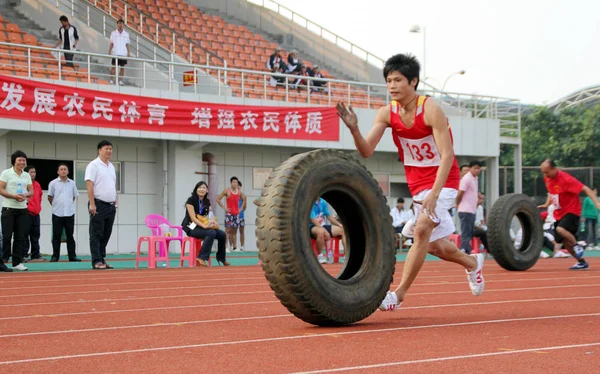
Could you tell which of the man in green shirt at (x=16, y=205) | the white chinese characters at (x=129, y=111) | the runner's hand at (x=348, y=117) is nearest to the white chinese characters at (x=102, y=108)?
the white chinese characters at (x=129, y=111)

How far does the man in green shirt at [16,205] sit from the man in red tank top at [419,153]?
798cm

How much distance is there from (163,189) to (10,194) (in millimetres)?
9671

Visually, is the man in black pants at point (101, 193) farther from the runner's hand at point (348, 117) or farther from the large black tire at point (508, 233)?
the runner's hand at point (348, 117)

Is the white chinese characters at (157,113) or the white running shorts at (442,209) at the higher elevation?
the white chinese characters at (157,113)

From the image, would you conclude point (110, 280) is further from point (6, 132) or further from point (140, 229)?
point (140, 229)

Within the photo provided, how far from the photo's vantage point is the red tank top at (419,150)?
6730 millimetres

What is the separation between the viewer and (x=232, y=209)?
73.0ft

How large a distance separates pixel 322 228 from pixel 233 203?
6245mm

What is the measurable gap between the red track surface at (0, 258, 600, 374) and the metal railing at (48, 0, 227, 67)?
48.0ft

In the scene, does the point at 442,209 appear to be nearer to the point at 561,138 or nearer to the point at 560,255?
the point at 560,255

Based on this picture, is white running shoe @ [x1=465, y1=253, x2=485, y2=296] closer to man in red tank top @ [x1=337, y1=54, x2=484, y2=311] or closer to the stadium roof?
man in red tank top @ [x1=337, y1=54, x2=484, y2=311]

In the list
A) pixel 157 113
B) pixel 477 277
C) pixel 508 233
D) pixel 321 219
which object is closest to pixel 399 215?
pixel 157 113

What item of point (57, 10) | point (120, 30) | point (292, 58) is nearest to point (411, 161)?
point (120, 30)

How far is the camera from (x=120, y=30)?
22.2m
